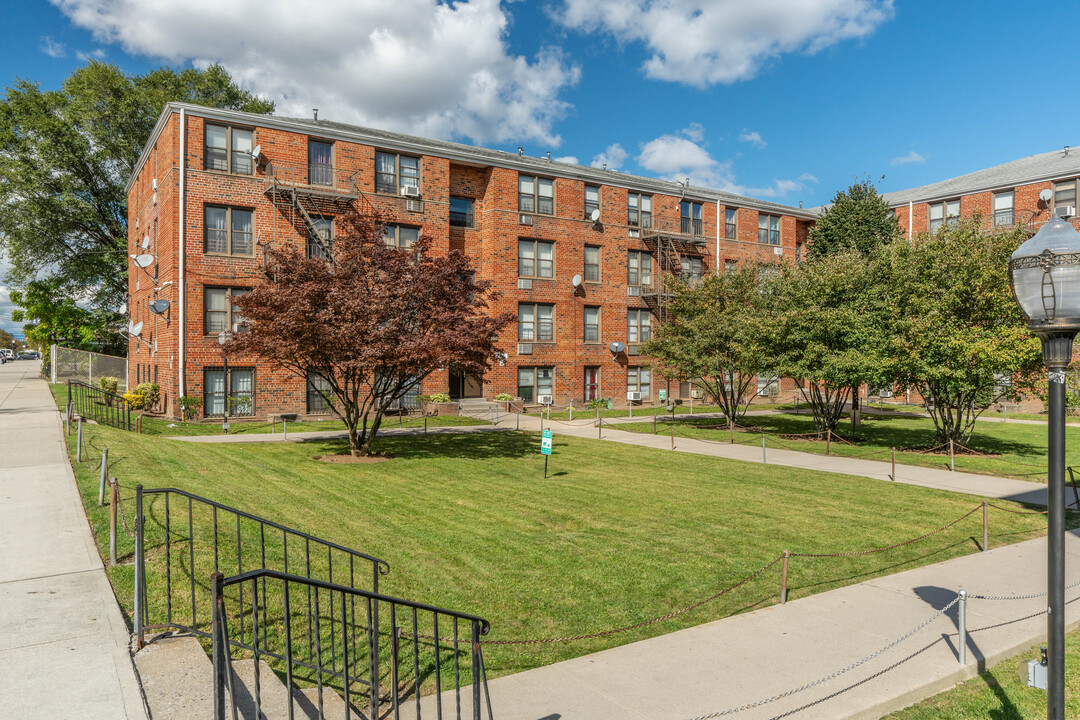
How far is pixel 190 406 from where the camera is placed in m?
23.0

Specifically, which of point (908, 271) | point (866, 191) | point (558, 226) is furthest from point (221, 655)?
point (866, 191)

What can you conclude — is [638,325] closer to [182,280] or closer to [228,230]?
[228,230]

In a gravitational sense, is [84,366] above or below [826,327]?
below

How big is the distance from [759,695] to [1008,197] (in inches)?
1713

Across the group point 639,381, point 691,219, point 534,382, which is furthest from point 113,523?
point 691,219

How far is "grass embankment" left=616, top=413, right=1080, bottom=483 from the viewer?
55.9 feet

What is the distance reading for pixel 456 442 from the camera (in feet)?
66.7

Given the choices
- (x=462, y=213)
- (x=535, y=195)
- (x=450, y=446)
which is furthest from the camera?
(x=535, y=195)

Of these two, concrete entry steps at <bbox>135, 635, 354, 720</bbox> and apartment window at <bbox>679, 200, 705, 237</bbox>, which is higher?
apartment window at <bbox>679, 200, 705, 237</bbox>

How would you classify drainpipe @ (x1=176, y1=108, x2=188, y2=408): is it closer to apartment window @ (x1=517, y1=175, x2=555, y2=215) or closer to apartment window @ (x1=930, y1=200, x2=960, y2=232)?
apartment window @ (x1=517, y1=175, x2=555, y2=215)

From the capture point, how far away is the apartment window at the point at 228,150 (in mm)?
24062

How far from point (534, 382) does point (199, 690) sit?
27743 mm

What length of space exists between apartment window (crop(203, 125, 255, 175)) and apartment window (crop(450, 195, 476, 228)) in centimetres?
953

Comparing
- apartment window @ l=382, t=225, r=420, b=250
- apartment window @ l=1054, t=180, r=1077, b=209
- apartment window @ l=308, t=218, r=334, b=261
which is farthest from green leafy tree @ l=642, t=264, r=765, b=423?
apartment window @ l=1054, t=180, r=1077, b=209
